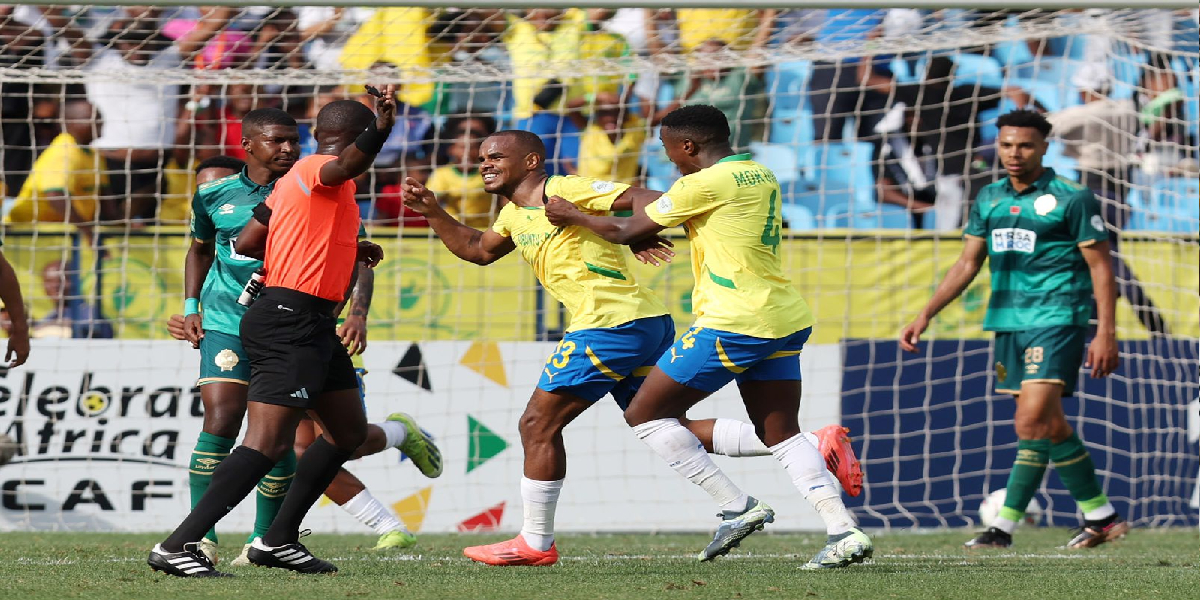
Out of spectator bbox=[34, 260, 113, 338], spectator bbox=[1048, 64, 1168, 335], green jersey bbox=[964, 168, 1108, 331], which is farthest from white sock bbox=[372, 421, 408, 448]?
spectator bbox=[1048, 64, 1168, 335]

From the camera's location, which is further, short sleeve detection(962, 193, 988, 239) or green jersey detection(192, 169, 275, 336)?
short sleeve detection(962, 193, 988, 239)

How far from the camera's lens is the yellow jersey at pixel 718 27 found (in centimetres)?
972

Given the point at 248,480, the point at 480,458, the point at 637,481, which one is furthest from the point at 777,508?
the point at 248,480

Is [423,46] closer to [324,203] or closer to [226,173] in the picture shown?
[226,173]

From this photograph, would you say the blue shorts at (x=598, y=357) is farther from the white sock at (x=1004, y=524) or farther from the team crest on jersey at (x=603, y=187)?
the white sock at (x=1004, y=524)

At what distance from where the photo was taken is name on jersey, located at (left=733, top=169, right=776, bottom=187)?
535 centimetres

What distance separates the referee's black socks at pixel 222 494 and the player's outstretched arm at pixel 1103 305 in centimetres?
412

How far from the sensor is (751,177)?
5379 millimetres

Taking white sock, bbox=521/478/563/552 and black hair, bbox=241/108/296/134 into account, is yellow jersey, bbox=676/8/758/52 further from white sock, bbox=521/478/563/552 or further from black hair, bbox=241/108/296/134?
white sock, bbox=521/478/563/552

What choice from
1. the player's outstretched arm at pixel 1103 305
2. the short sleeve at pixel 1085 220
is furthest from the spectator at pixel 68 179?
the player's outstretched arm at pixel 1103 305

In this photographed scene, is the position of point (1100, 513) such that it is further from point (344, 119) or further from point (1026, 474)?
point (344, 119)

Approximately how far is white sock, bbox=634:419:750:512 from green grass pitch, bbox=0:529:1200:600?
0.92 feet

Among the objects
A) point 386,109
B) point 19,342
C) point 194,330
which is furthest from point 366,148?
Result: point 19,342

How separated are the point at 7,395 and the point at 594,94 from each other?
4423 millimetres
